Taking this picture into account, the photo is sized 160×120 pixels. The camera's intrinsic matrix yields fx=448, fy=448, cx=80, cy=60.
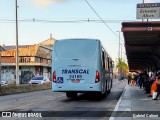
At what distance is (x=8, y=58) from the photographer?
88.0 metres

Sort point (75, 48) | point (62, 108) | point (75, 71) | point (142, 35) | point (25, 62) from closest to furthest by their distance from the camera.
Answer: point (62, 108)
point (75, 71)
point (75, 48)
point (142, 35)
point (25, 62)

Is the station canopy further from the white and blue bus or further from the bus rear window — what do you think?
the white and blue bus

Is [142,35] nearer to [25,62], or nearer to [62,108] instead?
[62,108]

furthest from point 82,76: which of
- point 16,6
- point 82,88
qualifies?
point 16,6

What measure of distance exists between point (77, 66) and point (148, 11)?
5486mm

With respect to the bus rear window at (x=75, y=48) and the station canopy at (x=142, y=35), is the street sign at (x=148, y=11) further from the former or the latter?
the bus rear window at (x=75, y=48)

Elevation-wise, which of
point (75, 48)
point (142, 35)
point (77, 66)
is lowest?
point (77, 66)

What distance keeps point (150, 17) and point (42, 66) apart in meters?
68.3

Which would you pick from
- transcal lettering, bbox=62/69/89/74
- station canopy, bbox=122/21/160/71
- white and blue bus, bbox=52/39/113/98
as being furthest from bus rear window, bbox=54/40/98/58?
station canopy, bbox=122/21/160/71

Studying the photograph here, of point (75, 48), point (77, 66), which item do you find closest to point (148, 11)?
point (75, 48)

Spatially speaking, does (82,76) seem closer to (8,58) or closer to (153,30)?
(153,30)

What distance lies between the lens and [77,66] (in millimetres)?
23781

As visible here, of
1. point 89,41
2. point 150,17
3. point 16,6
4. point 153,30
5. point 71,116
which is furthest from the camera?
point 16,6

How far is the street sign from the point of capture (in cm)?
2533
